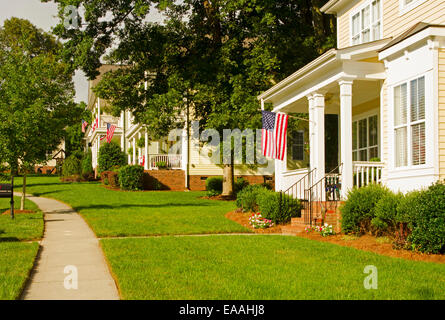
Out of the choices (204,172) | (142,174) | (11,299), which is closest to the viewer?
(11,299)

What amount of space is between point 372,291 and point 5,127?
43.5 feet

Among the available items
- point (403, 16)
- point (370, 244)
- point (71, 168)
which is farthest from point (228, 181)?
point (71, 168)

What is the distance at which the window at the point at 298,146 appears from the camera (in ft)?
82.3

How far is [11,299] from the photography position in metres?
6.58

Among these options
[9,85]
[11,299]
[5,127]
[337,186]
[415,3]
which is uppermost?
[415,3]

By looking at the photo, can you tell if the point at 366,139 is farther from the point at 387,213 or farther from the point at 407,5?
the point at 387,213

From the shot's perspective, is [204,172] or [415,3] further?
[204,172]

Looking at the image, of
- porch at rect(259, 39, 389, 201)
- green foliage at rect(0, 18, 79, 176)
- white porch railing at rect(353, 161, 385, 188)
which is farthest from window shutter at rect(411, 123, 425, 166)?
green foliage at rect(0, 18, 79, 176)

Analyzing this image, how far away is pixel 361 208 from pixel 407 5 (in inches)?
215

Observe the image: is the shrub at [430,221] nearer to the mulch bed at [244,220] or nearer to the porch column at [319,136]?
the mulch bed at [244,220]

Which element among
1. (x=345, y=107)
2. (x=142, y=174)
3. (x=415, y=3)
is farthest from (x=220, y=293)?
(x=142, y=174)

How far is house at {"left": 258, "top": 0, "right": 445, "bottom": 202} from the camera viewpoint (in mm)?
10820

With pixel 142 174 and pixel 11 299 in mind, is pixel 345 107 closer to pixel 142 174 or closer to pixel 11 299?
pixel 11 299

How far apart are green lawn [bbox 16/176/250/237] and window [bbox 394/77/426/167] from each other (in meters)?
4.48
